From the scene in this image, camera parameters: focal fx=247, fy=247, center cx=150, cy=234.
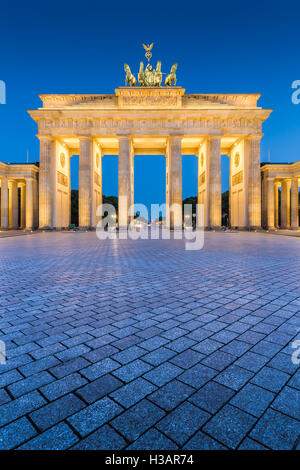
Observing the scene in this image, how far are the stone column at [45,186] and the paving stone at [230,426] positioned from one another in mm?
34009

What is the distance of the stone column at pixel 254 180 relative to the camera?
3253 cm

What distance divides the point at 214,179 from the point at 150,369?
109ft

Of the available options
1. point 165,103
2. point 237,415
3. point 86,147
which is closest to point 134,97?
point 165,103

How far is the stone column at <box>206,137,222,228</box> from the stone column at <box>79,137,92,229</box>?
16.2 m

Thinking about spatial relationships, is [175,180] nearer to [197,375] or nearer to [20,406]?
[197,375]

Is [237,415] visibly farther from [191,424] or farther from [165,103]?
[165,103]

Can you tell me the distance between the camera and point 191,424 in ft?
5.15

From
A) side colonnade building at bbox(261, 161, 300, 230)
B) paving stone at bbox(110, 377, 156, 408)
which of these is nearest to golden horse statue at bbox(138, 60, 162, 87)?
side colonnade building at bbox(261, 161, 300, 230)

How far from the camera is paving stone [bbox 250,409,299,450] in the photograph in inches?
56.4

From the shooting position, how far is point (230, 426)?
1.56 metres

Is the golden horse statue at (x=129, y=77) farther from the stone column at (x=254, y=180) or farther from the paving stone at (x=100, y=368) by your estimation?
the paving stone at (x=100, y=368)

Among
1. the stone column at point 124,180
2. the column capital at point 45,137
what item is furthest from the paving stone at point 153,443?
the column capital at point 45,137

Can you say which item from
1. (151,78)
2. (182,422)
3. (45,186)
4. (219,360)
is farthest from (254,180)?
(182,422)

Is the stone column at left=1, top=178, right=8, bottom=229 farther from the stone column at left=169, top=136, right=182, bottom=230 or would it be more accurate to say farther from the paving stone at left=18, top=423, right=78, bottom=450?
the paving stone at left=18, top=423, right=78, bottom=450
